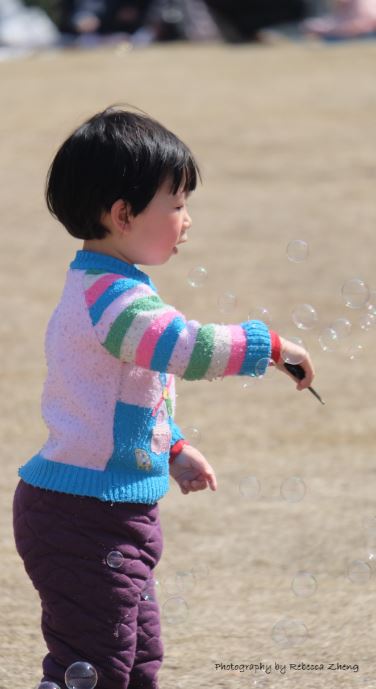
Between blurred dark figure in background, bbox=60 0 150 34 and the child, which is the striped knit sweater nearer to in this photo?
the child

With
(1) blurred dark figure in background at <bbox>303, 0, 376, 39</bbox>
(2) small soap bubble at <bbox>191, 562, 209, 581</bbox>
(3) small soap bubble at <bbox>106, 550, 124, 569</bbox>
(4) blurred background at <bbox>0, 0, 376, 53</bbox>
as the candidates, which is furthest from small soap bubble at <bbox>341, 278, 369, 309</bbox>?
(4) blurred background at <bbox>0, 0, 376, 53</bbox>

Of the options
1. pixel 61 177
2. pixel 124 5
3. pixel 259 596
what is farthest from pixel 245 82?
pixel 61 177

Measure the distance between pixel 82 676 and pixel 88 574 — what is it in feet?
0.62

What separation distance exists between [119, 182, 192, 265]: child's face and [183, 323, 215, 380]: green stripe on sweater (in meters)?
0.23

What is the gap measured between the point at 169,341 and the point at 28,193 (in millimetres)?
7157

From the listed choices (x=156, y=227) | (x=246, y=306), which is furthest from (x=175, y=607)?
(x=246, y=306)

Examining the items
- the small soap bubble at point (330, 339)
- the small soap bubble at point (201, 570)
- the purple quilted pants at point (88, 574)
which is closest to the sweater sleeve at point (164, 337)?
the purple quilted pants at point (88, 574)

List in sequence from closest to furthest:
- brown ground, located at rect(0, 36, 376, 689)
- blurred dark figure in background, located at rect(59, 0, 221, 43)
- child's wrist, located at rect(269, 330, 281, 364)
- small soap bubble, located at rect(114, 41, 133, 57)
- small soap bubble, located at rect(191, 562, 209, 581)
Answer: child's wrist, located at rect(269, 330, 281, 364), brown ground, located at rect(0, 36, 376, 689), small soap bubble, located at rect(191, 562, 209, 581), small soap bubble, located at rect(114, 41, 133, 57), blurred dark figure in background, located at rect(59, 0, 221, 43)

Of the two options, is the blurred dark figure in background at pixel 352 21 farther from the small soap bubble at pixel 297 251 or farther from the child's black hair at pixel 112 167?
the child's black hair at pixel 112 167

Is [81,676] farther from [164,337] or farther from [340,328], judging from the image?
[340,328]

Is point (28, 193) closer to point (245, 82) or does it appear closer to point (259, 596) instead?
point (245, 82)

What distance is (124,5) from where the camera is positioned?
14969 mm

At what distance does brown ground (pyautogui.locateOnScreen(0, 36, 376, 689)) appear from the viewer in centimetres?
354

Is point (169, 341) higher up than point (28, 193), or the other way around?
point (169, 341)
